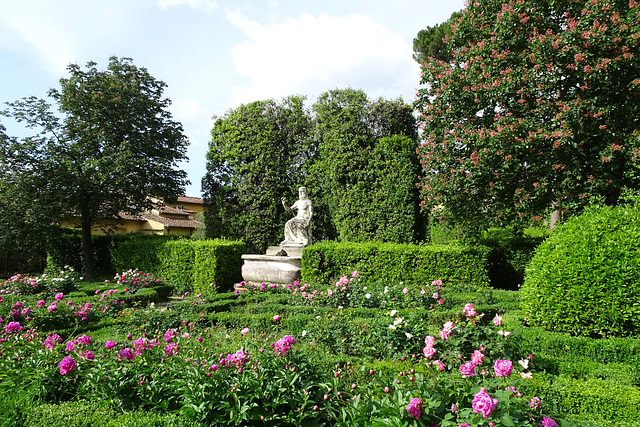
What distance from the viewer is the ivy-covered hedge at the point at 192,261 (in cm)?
945

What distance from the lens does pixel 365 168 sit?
11312 millimetres

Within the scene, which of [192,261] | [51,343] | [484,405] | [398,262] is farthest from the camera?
[192,261]

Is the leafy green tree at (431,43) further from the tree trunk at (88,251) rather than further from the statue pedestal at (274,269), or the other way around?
the tree trunk at (88,251)

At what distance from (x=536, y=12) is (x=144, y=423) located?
27.9 ft

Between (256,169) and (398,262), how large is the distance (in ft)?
22.9

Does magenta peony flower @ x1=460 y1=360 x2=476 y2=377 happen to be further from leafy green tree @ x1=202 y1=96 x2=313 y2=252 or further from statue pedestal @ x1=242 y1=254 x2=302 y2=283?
leafy green tree @ x1=202 y1=96 x2=313 y2=252

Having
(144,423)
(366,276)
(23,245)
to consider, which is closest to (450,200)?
(366,276)

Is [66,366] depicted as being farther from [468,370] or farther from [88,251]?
[88,251]

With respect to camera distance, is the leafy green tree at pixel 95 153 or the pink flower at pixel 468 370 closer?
the pink flower at pixel 468 370

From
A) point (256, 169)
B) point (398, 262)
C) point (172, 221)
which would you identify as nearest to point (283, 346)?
point (398, 262)

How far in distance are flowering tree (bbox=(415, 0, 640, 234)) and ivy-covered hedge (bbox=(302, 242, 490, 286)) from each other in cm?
79

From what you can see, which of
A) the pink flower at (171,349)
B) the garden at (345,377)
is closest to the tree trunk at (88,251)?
the garden at (345,377)

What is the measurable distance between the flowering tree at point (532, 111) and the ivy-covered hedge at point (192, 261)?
530 centimetres

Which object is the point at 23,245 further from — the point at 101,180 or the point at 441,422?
the point at 441,422
